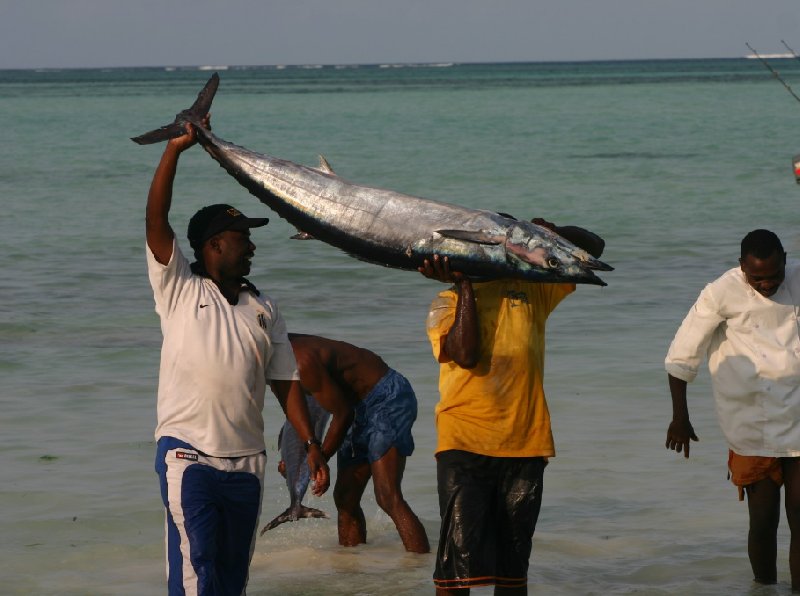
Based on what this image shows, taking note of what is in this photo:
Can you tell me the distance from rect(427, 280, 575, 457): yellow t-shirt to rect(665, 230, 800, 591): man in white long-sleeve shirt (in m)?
0.73

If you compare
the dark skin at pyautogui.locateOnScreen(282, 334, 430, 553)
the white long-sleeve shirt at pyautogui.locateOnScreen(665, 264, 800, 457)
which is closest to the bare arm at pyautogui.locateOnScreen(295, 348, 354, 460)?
the dark skin at pyautogui.locateOnScreen(282, 334, 430, 553)

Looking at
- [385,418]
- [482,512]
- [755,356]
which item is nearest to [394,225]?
[482,512]

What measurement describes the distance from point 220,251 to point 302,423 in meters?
0.66

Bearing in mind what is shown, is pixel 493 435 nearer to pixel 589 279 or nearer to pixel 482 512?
pixel 482 512

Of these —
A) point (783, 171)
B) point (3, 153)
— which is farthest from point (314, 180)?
point (3, 153)

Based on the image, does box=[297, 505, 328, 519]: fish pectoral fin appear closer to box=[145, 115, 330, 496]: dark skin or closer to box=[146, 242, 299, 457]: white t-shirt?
box=[145, 115, 330, 496]: dark skin

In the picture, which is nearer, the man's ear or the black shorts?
the man's ear

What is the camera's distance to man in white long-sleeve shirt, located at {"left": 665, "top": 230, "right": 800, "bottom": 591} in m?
5.30

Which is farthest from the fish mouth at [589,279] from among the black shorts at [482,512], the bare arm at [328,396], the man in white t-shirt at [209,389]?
the bare arm at [328,396]

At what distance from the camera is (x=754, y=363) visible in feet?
→ 17.5

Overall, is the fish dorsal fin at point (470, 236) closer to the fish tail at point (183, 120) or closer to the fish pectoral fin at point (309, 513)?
the fish tail at point (183, 120)

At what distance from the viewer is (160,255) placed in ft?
15.1

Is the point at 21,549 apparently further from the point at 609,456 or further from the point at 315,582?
the point at 609,456

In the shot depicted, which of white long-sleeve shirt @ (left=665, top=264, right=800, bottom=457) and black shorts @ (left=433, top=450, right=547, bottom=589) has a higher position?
white long-sleeve shirt @ (left=665, top=264, right=800, bottom=457)
